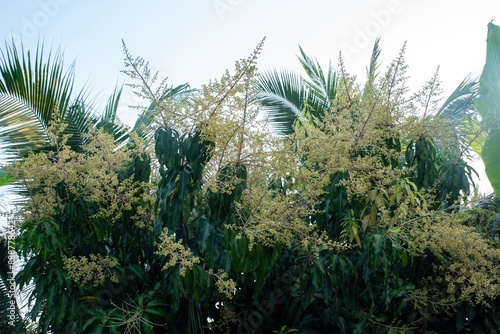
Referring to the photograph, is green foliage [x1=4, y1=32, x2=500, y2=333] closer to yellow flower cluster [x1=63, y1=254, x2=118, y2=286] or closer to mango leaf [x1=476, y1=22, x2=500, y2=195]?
yellow flower cluster [x1=63, y1=254, x2=118, y2=286]

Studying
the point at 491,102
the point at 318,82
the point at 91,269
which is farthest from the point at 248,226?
the point at 318,82

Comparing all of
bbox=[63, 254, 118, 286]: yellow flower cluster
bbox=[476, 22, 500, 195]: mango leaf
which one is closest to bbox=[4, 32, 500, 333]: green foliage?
bbox=[63, 254, 118, 286]: yellow flower cluster

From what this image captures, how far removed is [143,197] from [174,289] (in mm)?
599

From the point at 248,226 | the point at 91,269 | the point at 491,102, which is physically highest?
the point at 491,102

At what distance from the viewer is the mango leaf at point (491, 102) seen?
3092mm

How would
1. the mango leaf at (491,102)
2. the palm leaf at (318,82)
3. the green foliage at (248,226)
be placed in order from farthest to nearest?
the palm leaf at (318,82)
the mango leaf at (491,102)
the green foliage at (248,226)

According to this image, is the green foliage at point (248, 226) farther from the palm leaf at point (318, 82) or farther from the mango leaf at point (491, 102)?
the palm leaf at point (318, 82)

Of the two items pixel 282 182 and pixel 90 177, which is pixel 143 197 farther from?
pixel 282 182

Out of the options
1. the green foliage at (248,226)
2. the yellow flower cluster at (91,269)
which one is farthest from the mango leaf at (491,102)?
the yellow flower cluster at (91,269)

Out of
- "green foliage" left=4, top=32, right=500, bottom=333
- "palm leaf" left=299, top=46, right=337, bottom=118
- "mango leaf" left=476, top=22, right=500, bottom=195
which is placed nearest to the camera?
"green foliage" left=4, top=32, right=500, bottom=333

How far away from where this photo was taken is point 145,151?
10.4 ft

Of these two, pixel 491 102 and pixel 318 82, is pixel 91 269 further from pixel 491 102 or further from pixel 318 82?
pixel 318 82

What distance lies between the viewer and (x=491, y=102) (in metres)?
3.14

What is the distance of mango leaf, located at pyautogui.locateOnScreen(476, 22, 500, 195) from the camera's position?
3.09 meters
